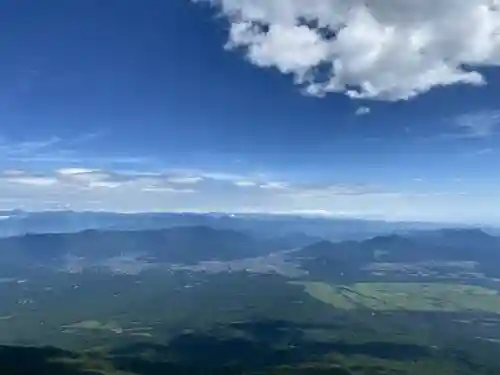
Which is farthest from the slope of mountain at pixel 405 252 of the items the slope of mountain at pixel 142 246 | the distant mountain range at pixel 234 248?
the slope of mountain at pixel 142 246

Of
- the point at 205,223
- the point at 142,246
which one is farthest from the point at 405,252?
the point at 142,246

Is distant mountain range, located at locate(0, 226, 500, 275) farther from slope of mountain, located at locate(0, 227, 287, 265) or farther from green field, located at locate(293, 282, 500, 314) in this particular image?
green field, located at locate(293, 282, 500, 314)

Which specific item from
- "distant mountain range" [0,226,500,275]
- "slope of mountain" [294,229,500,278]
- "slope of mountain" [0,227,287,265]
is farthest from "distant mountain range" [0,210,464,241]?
"slope of mountain" [294,229,500,278]

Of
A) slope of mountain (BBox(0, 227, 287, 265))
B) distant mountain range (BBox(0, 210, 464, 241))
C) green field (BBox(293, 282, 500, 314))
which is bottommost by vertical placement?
green field (BBox(293, 282, 500, 314))

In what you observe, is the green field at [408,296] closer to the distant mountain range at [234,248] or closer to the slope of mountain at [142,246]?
the distant mountain range at [234,248]

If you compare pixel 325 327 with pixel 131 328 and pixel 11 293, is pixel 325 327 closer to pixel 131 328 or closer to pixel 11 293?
pixel 131 328

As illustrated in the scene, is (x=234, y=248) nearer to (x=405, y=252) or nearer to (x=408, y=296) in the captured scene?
(x=405, y=252)

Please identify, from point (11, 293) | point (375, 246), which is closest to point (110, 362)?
point (11, 293)

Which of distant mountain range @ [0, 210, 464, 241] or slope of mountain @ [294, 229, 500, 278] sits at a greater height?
distant mountain range @ [0, 210, 464, 241]
